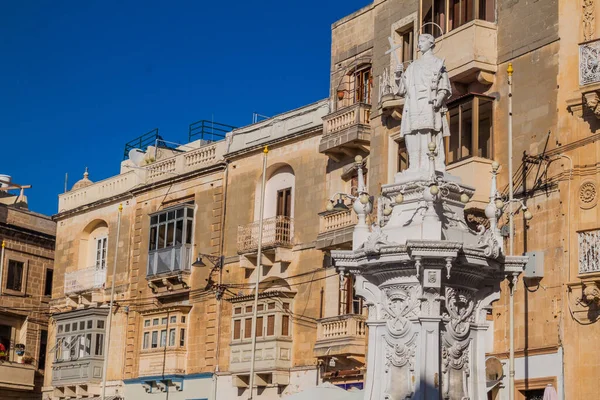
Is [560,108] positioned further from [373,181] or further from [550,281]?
[373,181]

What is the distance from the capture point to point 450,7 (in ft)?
109

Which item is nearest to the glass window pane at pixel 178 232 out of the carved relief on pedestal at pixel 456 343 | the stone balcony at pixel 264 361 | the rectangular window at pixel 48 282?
the stone balcony at pixel 264 361

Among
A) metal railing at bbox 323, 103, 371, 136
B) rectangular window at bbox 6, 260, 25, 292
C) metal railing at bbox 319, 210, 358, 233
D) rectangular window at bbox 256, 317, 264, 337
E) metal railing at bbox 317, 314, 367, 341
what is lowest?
metal railing at bbox 317, 314, 367, 341

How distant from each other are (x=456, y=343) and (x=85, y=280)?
114ft

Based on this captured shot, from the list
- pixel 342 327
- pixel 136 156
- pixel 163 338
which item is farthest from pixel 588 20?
pixel 136 156

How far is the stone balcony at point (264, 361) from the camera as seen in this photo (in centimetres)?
3766

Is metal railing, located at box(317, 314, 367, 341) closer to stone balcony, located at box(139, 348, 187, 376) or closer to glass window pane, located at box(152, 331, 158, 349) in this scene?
stone balcony, located at box(139, 348, 187, 376)

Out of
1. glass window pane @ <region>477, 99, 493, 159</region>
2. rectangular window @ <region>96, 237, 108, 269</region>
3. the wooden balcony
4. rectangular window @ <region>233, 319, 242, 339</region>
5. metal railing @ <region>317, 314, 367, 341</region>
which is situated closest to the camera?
glass window pane @ <region>477, 99, 493, 159</region>

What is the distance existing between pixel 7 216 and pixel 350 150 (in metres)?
24.7

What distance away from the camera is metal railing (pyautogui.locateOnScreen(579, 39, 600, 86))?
92.1 ft

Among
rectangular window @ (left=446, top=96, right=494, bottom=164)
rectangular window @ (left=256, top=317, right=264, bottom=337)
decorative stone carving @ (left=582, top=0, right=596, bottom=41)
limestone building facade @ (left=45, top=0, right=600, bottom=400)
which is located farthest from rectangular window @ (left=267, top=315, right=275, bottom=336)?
decorative stone carving @ (left=582, top=0, right=596, bottom=41)

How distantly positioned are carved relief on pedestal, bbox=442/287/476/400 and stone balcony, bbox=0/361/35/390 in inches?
1501

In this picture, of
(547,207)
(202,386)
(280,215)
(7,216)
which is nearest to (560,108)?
(547,207)

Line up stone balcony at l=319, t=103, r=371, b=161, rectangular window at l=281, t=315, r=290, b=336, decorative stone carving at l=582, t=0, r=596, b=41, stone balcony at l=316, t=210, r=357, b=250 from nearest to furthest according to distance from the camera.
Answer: decorative stone carving at l=582, t=0, r=596, b=41
stone balcony at l=316, t=210, r=357, b=250
stone balcony at l=319, t=103, r=371, b=161
rectangular window at l=281, t=315, r=290, b=336
